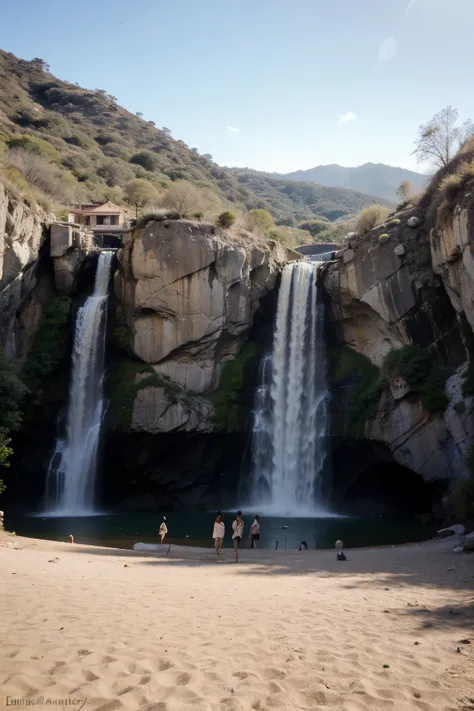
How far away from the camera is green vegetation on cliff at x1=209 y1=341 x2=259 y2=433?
109 feet

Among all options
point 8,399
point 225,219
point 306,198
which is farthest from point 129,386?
point 306,198

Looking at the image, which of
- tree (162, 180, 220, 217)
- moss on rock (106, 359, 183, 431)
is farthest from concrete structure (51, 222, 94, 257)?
moss on rock (106, 359, 183, 431)

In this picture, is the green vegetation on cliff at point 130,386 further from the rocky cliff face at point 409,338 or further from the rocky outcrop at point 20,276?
the rocky cliff face at point 409,338

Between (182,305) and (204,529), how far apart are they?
13.5 meters

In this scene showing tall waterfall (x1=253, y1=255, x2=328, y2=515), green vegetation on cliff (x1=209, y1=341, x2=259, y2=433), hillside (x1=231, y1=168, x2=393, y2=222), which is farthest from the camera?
hillside (x1=231, y1=168, x2=393, y2=222)

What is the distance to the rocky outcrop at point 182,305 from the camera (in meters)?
33.6

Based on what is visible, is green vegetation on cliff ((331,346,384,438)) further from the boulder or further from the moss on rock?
the boulder

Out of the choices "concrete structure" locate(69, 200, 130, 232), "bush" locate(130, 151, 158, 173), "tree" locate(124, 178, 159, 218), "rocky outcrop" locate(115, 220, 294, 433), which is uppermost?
"bush" locate(130, 151, 158, 173)

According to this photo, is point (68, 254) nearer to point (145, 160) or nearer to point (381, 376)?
point (381, 376)

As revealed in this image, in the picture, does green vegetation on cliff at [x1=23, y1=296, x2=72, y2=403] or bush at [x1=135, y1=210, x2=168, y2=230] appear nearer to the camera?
green vegetation on cliff at [x1=23, y1=296, x2=72, y2=403]

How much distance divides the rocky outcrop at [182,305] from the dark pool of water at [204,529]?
21.2 ft

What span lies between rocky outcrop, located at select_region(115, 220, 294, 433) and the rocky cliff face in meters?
6.47

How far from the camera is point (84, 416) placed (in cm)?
3328

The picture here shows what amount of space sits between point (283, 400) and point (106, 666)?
29098 millimetres
